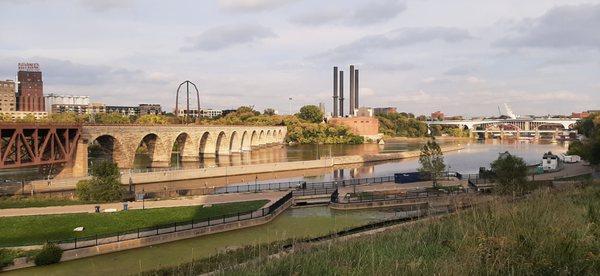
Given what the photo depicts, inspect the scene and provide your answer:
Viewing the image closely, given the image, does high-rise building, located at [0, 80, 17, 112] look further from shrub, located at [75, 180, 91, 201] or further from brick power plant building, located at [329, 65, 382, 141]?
shrub, located at [75, 180, 91, 201]

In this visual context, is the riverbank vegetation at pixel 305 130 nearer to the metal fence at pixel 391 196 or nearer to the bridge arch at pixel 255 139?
the bridge arch at pixel 255 139

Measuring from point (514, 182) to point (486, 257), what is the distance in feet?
103

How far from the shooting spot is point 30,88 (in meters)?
177

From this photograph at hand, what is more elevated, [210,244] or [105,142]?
[105,142]

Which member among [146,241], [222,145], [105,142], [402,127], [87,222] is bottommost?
[146,241]

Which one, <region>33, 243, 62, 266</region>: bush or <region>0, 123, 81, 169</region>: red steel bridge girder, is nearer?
<region>33, 243, 62, 266</region>: bush

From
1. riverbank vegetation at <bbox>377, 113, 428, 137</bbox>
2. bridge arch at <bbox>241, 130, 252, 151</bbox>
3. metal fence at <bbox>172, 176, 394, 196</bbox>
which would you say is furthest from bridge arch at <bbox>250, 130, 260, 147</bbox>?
metal fence at <bbox>172, 176, 394, 196</bbox>

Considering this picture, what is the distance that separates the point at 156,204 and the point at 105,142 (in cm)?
3784

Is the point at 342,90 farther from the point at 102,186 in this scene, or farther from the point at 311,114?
the point at 102,186

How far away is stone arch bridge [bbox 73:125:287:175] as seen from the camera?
5899 centimetres

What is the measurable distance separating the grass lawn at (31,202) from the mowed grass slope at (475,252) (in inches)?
1242

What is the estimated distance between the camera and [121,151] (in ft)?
217

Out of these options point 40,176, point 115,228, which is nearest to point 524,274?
point 115,228

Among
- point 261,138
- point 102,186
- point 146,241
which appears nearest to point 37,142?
point 102,186
